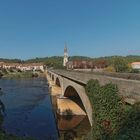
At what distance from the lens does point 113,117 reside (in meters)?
→ 16.2

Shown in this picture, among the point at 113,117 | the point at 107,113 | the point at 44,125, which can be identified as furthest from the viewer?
the point at 44,125

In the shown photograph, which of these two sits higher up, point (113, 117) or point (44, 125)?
point (113, 117)

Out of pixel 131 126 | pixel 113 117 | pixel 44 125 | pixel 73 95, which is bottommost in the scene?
pixel 44 125

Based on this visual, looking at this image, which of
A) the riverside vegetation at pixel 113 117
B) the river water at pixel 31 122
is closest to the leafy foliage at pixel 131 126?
the riverside vegetation at pixel 113 117

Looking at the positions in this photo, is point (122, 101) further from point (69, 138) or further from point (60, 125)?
point (60, 125)

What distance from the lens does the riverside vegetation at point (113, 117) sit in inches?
504

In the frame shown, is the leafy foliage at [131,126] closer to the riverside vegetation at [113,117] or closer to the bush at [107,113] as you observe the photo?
the riverside vegetation at [113,117]

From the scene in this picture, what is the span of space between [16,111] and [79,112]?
11.7 metres

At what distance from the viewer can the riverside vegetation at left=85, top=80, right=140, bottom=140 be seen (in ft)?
42.0

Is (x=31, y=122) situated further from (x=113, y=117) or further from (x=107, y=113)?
(x=113, y=117)

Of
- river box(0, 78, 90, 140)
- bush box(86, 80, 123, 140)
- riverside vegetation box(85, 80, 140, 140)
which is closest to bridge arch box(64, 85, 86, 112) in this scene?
river box(0, 78, 90, 140)

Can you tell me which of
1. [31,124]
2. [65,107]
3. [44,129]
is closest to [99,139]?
[44,129]

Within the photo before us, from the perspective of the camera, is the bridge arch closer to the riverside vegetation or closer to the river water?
the river water

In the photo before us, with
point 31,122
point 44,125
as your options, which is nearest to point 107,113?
point 44,125
